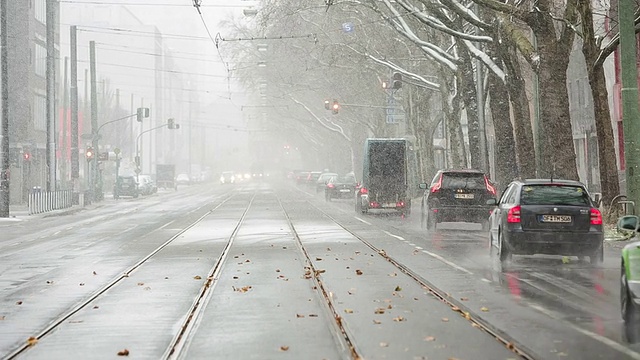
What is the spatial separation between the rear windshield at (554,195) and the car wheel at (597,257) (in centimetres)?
78

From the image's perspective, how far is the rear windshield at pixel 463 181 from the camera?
102 ft

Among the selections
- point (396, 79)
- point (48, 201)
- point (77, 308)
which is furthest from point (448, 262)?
point (48, 201)

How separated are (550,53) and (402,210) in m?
15.1

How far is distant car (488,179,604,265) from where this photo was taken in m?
18.6

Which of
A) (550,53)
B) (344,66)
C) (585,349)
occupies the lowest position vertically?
(585,349)

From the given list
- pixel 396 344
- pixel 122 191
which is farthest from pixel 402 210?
pixel 122 191

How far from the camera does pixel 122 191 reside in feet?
258

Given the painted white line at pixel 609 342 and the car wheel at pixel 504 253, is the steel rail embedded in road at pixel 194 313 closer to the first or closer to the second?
the painted white line at pixel 609 342

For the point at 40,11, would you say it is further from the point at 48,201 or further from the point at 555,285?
the point at 555,285

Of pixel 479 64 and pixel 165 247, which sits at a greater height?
pixel 479 64

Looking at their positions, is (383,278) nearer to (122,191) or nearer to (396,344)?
(396,344)

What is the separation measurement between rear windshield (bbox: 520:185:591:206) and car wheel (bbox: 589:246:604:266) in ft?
2.57

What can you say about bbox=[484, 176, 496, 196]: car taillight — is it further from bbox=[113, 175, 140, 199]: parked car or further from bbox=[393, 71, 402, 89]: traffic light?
bbox=[113, 175, 140, 199]: parked car

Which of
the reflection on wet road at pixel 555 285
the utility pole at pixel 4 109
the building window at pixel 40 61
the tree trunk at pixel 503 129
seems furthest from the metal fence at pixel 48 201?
the reflection on wet road at pixel 555 285
